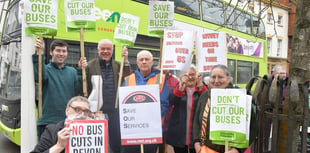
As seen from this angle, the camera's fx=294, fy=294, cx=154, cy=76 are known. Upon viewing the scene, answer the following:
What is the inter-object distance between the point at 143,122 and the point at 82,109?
0.70m

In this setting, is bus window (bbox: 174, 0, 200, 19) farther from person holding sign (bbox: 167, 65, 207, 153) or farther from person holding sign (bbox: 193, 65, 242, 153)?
person holding sign (bbox: 193, 65, 242, 153)

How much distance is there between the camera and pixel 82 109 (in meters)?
2.57

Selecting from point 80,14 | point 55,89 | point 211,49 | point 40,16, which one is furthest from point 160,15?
point 55,89

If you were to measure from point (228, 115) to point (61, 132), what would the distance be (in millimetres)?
1334

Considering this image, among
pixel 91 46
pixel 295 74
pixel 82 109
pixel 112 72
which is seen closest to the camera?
pixel 295 74

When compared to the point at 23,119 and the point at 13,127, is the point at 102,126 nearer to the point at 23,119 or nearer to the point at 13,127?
the point at 23,119

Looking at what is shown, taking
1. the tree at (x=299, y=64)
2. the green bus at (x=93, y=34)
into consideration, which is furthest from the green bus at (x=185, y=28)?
the tree at (x=299, y=64)

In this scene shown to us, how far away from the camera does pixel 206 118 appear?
8.63ft

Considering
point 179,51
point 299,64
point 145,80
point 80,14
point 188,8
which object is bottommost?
point 145,80

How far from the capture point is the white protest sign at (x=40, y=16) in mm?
3348

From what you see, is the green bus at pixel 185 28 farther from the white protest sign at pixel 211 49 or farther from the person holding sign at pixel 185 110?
the person holding sign at pixel 185 110

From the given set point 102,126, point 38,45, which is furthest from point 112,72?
point 102,126

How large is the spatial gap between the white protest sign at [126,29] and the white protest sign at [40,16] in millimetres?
799

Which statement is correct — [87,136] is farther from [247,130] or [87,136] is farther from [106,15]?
[106,15]
